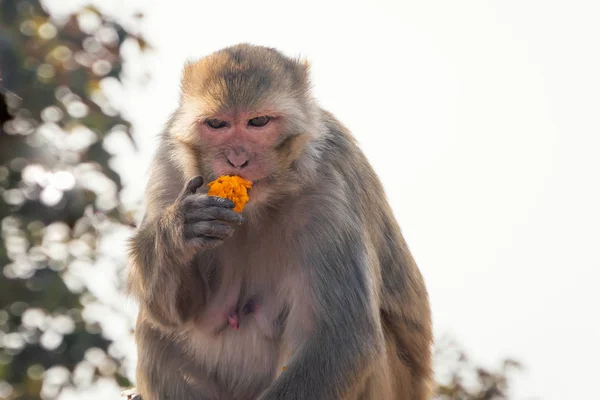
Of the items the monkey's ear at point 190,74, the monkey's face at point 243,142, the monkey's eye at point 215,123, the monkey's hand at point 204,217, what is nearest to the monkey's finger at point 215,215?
the monkey's hand at point 204,217

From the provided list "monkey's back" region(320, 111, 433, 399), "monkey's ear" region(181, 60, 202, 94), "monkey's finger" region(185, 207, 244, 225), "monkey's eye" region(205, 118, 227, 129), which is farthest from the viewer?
"monkey's back" region(320, 111, 433, 399)

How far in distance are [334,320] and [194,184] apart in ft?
2.57

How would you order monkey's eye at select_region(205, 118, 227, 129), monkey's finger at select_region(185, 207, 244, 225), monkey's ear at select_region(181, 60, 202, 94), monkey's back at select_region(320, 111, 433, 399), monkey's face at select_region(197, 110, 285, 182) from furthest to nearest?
1. monkey's back at select_region(320, 111, 433, 399)
2. monkey's ear at select_region(181, 60, 202, 94)
3. monkey's eye at select_region(205, 118, 227, 129)
4. monkey's face at select_region(197, 110, 285, 182)
5. monkey's finger at select_region(185, 207, 244, 225)

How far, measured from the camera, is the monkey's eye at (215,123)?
3316 mm

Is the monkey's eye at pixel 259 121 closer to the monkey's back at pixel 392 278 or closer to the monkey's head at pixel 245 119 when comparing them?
the monkey's head at pixel 245 119

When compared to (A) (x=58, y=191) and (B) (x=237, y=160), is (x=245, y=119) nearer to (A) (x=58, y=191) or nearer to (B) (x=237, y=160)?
(B) (x=237, y=160)

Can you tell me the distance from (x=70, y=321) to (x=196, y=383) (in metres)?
2.34

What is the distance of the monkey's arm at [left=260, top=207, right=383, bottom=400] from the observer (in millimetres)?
3381

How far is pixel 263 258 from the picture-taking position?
12.0ft

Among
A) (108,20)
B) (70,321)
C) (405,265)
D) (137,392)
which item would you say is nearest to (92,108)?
(108,20)

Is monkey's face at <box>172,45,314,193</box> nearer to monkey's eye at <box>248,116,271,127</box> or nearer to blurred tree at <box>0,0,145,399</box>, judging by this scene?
monkey's eye at <box>248,116,271,127</box>

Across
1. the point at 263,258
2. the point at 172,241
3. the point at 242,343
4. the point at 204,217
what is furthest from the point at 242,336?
the point at 204,217

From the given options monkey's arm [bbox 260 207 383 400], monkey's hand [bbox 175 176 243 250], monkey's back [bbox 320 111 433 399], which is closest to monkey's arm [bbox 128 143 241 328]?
Answer: monkey's hand [bbox 175 176 243 250]

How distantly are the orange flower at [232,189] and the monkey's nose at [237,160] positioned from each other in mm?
50
